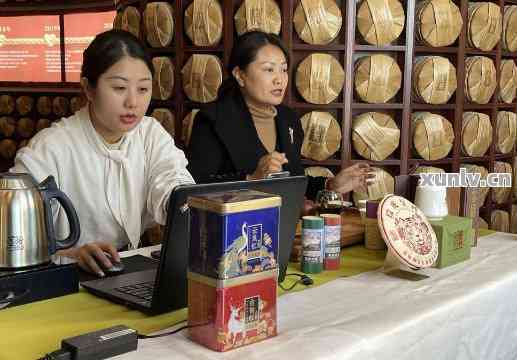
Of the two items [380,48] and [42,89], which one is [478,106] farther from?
[42,89]

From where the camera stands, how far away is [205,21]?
12.3 feet

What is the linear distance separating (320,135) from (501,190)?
66.1 inches

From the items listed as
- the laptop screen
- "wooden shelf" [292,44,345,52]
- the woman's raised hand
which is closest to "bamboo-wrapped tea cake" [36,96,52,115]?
"wooden shelf" [292,44,345,52]

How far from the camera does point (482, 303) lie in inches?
58.9

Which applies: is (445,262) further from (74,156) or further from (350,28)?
(350,28)

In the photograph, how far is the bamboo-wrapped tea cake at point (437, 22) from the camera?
379 centimetres

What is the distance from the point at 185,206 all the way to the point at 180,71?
A: 2869mm

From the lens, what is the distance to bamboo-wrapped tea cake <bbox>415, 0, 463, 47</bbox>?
3.79m

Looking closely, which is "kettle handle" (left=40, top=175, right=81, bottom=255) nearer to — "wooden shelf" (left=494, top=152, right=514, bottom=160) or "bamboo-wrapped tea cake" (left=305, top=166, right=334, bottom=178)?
"bamboo-wrapped tea cake" (left=305, top=166, right=334, bottom=178)

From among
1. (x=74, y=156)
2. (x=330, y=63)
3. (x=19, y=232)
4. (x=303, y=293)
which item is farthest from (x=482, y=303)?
→ (x=330, y=63)

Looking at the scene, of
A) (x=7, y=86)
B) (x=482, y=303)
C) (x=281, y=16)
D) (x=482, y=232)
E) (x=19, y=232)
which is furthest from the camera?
(x=7, y=86)

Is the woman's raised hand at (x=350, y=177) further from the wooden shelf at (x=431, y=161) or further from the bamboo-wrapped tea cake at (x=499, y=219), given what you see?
the bamboo-wrapped tea cake at (x=499, y=219)

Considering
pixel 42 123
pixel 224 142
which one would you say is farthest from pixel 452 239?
pixel 42 123

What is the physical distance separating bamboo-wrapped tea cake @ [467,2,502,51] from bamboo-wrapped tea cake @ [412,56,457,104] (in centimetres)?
29
